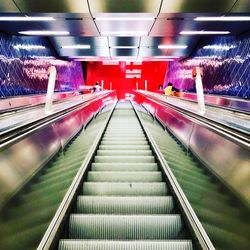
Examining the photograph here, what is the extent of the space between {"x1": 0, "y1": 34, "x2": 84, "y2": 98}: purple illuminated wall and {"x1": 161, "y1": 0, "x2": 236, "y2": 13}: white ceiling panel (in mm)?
5329

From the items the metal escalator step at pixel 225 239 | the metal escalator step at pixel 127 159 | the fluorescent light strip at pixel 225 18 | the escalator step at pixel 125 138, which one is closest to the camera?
the metal escalator step at pixel 225 239

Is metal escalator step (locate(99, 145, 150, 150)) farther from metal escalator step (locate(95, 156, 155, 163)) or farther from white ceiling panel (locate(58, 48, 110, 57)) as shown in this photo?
white ceiling panel (locate(58, 48, 110, 57))

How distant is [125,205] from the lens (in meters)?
3.03

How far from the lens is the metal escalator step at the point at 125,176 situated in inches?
150

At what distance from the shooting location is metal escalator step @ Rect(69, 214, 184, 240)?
103 inches

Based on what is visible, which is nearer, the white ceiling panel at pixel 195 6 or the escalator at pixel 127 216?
the escalator at pixel 127 216

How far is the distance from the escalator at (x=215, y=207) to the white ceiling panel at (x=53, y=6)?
535 cm

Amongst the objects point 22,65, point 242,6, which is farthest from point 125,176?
point 22,65

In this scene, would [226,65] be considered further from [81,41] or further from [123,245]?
[123,245]

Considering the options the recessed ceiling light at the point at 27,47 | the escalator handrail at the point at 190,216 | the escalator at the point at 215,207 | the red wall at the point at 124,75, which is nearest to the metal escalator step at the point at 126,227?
the escalator handrail at the point at 190,216

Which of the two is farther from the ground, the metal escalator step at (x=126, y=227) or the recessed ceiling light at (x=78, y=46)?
the recessed ceiling light at (x=78, y=46)

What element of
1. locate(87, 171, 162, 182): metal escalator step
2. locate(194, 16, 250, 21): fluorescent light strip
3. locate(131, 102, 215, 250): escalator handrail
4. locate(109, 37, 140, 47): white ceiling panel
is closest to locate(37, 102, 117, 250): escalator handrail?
locate(87, 171, 162, 182): metal escalator step

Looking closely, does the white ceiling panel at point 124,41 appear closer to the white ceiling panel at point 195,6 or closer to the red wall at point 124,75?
the white ceiling panel at point 195,6

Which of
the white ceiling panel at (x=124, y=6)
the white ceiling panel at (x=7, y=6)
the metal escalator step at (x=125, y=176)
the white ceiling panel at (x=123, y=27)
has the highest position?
the white ceiling panel at (x=124, y=6)
